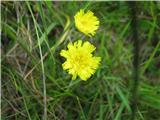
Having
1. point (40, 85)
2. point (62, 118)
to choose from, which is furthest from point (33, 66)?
point (62, 118)

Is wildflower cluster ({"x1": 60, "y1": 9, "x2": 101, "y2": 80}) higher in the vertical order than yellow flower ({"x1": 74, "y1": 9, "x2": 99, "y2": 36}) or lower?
lower

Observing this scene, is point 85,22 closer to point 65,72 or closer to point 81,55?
point 81,55

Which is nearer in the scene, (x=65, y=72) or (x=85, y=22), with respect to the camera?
(x=85, y=22)

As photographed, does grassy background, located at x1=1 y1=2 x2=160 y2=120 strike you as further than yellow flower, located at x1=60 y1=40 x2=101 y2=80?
Yes

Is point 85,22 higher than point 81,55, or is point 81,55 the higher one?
point 85,22

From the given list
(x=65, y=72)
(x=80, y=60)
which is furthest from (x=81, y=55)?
(x=65, y=72)

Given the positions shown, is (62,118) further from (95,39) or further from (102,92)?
(95,39)
